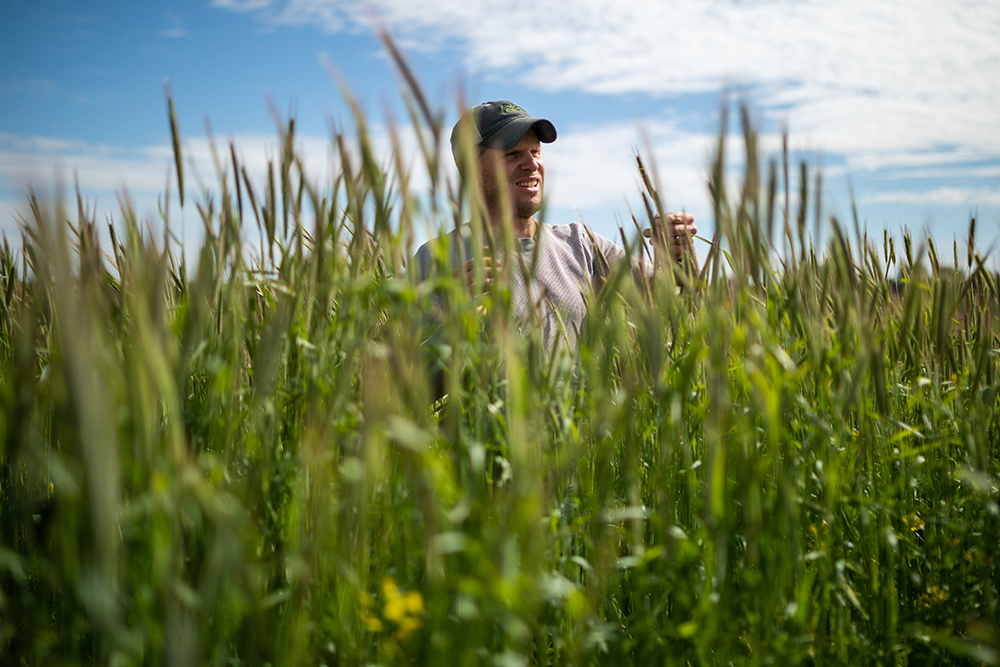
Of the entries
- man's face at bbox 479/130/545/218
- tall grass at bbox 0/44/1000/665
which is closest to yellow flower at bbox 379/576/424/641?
tall grass at bbox 0/44/1000/665

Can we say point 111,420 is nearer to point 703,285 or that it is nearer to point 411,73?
point 411,73

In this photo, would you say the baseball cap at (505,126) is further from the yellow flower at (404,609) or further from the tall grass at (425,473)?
the yellow flower at (404,609)

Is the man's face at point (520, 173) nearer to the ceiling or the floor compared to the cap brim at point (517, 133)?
nearer to the floor

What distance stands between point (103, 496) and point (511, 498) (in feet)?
1.27

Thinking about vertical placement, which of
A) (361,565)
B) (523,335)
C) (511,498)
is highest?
(523,335)

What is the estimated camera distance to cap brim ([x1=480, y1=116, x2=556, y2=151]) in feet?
9.28

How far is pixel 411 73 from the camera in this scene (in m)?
0.80

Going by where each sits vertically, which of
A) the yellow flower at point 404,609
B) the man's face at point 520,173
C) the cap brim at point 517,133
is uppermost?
the cap brim at point 517,133

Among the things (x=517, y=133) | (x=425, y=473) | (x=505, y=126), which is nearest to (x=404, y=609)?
(x=425, y=473)

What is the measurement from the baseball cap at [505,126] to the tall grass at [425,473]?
1830 mm

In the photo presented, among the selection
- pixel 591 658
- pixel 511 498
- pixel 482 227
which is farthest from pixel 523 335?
pixel 591 658

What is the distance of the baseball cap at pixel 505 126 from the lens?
112 inches

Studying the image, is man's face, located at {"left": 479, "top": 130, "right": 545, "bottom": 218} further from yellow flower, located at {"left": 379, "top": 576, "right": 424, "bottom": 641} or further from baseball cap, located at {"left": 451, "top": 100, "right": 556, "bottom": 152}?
yellow flower, located at {"left": 379, "top": 576, "right": 424, "bottom": 641}

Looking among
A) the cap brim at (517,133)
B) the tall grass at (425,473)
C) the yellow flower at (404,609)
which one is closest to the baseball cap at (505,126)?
the cap brim at (517,133)
